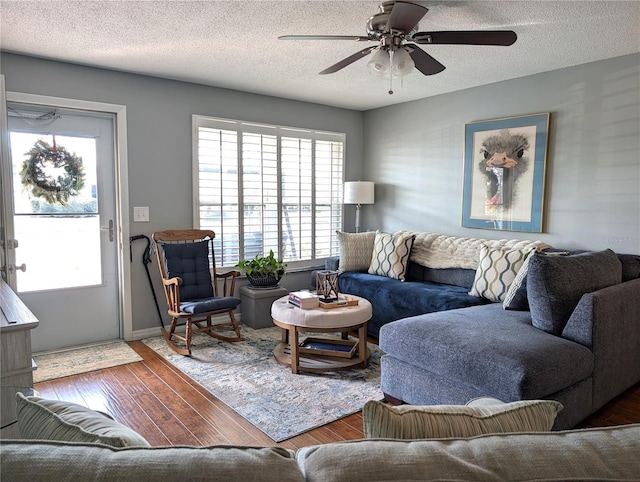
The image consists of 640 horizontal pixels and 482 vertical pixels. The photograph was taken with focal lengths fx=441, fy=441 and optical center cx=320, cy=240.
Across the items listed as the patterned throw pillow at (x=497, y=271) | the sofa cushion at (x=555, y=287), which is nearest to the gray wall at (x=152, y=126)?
the patterned throw pillow at (x=497, y=271)

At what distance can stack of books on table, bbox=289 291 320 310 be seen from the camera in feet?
11.0

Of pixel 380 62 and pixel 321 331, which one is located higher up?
pixel 380 62

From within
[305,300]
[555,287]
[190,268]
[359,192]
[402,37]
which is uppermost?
[402,37]

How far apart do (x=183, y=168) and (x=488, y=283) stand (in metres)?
3.04

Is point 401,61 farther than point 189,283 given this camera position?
No

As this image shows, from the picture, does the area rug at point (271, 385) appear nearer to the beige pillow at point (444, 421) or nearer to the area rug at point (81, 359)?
the area rug at point (81, 359)

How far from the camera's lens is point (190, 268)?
4.12 metres

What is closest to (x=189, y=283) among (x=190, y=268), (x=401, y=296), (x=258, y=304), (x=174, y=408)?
(x=190, y=268)

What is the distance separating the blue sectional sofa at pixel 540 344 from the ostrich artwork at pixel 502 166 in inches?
51.8

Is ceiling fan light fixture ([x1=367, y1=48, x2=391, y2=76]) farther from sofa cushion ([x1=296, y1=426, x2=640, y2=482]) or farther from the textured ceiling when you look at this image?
sofa cushion ([x1=296, y1=426, x2=640, y2=482])

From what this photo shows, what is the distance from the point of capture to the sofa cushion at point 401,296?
12.1ft

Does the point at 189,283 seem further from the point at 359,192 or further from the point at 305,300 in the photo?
the point at 359,192

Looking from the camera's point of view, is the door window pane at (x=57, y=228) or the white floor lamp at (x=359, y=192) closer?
the door window pane at (x=57, y=228)

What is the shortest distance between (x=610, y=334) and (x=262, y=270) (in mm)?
3109
